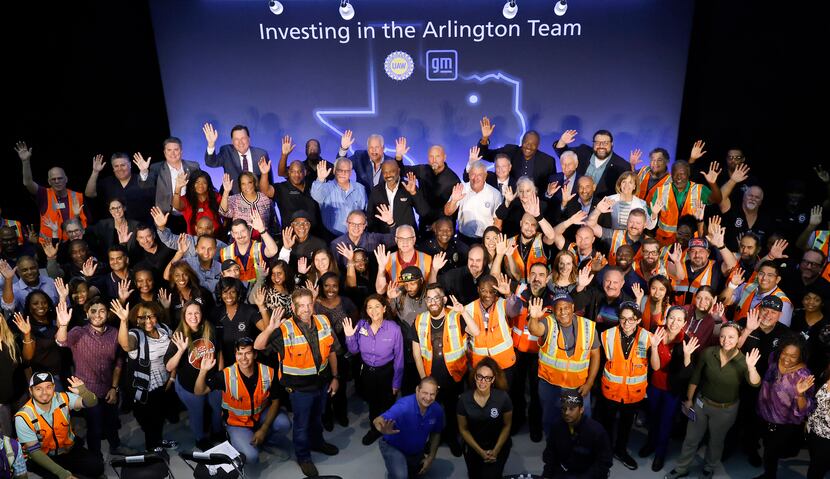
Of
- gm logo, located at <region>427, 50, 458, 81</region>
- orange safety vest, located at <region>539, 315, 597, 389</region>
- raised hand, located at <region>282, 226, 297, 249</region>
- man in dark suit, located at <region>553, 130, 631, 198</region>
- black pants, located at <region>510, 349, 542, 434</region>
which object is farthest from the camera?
Answer: gm logo, located at <region>427, 50, 458, 81</region>

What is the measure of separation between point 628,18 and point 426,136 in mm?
2489

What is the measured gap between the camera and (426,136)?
27.2 feet

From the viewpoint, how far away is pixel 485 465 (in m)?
5.16

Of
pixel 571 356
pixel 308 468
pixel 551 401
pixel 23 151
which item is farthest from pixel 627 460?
pixel 23 151

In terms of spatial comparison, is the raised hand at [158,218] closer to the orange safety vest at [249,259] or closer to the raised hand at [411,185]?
the orange safety vest at [249,259]

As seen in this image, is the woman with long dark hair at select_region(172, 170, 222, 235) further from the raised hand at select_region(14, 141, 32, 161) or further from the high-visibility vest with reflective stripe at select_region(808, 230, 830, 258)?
the high-visibility vest with reflective stripe at select_region(808, 230, 830, 258)

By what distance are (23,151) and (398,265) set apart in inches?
163

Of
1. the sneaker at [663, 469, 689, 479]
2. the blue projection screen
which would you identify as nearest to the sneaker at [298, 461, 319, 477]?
the sneaker at [663, 469, 689, 479]

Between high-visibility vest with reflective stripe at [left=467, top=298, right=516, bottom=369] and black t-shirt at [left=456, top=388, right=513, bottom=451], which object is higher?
high-visibility vest with reflective stripe at [left=467, top=298, right=516, bottom=369]

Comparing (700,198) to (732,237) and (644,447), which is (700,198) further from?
(644,447)

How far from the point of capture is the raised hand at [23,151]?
287 inches

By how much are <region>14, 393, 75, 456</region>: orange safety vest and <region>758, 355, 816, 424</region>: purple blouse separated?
4841mm

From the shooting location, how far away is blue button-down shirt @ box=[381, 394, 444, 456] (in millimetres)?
5008

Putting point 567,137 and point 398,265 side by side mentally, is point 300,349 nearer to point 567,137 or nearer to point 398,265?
point 398,265
